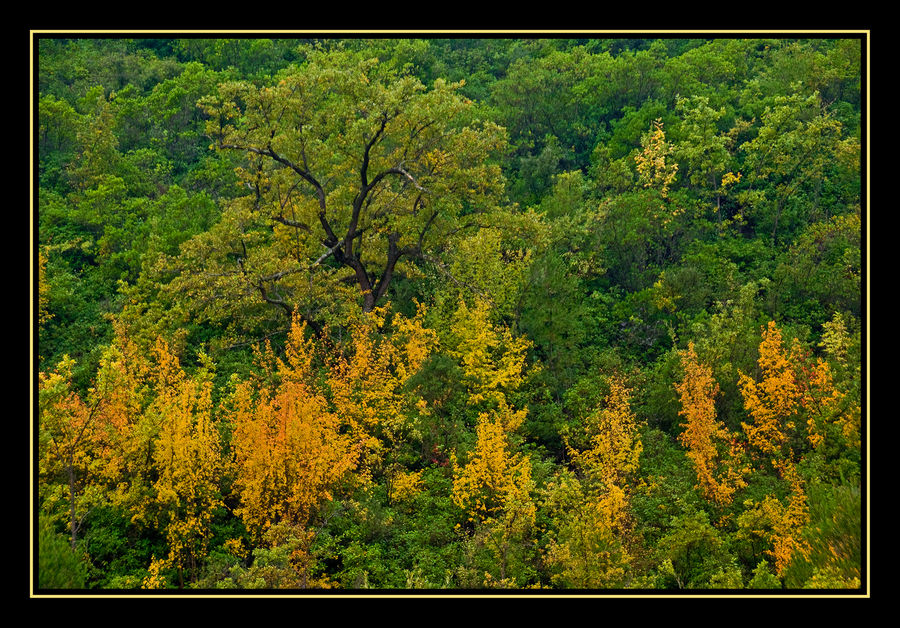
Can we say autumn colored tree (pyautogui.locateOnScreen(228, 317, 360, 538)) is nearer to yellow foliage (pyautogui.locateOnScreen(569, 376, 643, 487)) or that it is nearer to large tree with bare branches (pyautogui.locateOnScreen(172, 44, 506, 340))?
yellow foliage (pyautogui.locateOnScreen(569, 376, 643, 487))

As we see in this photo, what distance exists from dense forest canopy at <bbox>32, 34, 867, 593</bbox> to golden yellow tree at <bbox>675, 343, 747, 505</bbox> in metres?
0.09

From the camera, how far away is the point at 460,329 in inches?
792

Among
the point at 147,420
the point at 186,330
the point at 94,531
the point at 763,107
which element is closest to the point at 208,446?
the point at 147,420

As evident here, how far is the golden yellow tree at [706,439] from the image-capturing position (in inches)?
639

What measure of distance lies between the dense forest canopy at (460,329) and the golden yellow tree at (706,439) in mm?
94

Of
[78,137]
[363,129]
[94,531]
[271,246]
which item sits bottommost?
Result: [94,531]

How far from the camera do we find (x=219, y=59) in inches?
1511

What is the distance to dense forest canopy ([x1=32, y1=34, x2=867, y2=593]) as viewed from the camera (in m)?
13.9

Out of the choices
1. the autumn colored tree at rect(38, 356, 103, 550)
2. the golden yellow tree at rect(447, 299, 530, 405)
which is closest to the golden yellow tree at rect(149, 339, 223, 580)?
the autumn colored tree at rect(38, 356, 103, 550)

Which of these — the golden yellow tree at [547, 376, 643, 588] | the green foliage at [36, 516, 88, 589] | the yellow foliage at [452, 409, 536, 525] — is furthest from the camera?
the yellow foliage at [452, 409, 536, 525]

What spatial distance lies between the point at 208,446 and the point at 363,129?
35.8 feet

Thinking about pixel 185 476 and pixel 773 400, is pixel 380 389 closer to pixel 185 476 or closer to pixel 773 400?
pixel 185 476

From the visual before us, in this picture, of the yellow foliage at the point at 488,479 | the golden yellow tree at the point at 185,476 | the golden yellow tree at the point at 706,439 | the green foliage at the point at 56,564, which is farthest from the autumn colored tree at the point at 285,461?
the golden yellow tree at the point at 706,439
